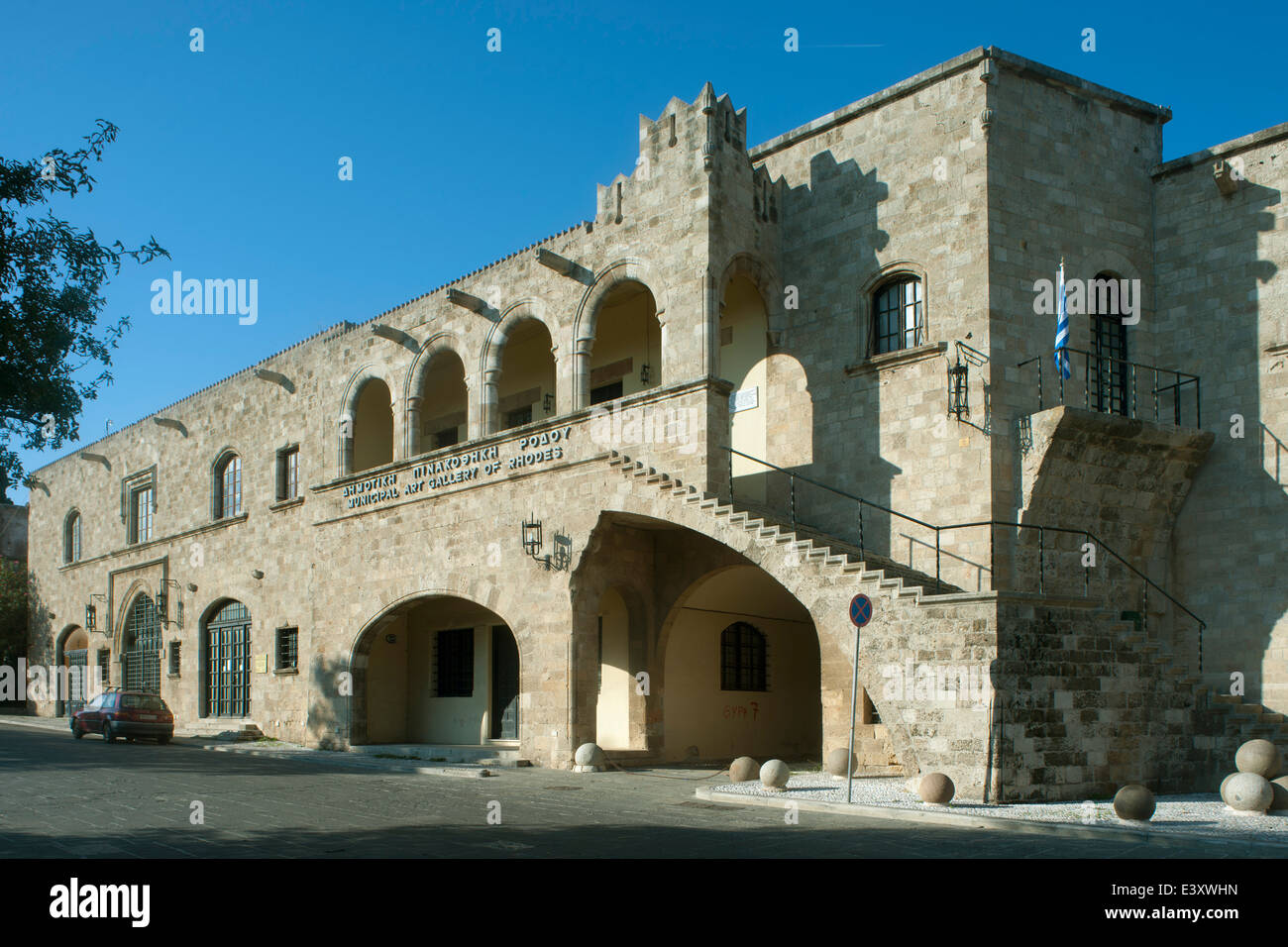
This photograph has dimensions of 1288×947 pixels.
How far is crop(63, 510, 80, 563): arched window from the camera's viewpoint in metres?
41.4

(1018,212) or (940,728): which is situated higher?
(1018,212)

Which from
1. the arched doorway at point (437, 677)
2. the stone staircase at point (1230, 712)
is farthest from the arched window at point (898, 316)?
the arched doorway at point (437, 677)

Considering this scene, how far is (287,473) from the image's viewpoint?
1164 inches

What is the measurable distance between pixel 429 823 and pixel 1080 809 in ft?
23.0

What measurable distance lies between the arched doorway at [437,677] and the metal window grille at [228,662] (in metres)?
6.00

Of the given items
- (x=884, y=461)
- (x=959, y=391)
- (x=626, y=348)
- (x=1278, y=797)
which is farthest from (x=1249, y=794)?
(x=626, y=348)

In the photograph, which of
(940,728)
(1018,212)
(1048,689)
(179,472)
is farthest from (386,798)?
(179,472)

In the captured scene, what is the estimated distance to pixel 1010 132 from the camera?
17812 millimetres

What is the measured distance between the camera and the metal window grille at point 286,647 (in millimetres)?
27922

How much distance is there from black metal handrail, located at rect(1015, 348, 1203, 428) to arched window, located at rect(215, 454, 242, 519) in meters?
22.1

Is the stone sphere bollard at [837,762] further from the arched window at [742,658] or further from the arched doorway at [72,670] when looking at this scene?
the arched doorway at [72,670]
